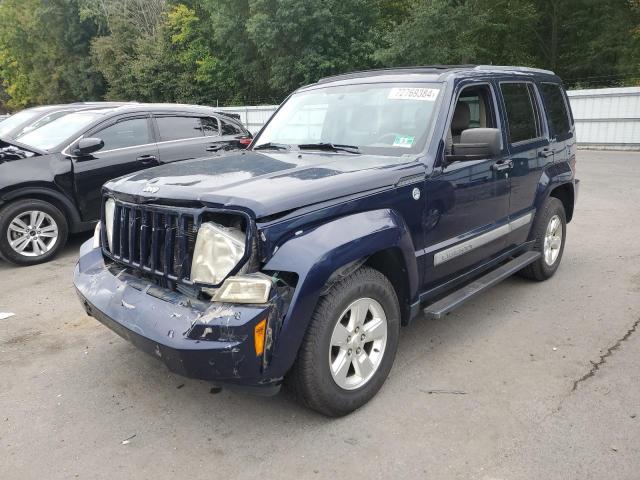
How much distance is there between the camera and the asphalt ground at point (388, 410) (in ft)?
9.04

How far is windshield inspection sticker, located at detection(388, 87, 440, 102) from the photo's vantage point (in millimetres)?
3855

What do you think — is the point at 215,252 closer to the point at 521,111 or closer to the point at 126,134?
the point at 521,111

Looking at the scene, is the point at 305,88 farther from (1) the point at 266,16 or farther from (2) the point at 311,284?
(1) the point at 266,16

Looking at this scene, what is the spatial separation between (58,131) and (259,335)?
5540 mm

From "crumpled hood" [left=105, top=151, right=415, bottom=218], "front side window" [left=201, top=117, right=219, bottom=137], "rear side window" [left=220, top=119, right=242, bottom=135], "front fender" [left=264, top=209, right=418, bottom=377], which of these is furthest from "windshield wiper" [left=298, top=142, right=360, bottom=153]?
"rear side window" [left=220, top=119, right=242, bottom=135]

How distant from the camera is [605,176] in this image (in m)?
11.6

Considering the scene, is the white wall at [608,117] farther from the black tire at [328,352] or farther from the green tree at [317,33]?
the green tree at [317,33]

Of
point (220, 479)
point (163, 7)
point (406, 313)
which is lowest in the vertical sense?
point (220, 479)

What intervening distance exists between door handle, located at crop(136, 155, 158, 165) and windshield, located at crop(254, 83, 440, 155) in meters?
3.05

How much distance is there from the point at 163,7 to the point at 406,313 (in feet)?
146

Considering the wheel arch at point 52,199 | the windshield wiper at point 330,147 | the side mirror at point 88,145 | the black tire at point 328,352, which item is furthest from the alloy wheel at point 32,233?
the black tire at point 328,352

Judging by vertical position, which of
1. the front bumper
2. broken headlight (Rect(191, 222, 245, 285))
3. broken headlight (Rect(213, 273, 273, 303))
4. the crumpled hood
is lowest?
the front bumper

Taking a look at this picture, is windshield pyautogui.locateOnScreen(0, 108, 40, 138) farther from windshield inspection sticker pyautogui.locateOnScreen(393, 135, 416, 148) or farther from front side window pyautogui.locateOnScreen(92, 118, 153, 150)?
windshield inspection sticker pyautogui.locateOnScreen(393, 135, 416, 148)

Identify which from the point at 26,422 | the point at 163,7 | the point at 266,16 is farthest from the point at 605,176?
the point at 163,7
